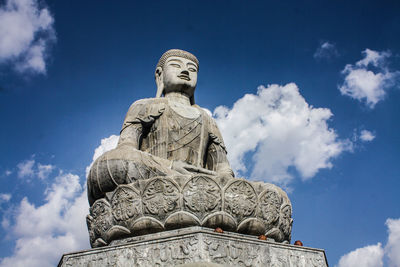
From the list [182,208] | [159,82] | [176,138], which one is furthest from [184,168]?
[159,82]

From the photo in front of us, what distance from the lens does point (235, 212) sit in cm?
605

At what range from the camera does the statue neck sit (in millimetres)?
8954

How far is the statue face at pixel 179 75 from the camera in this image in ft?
29.6

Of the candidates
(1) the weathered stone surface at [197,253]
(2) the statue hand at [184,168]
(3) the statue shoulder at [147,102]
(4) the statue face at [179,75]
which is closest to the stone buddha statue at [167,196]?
(2) the statue hand at [184,168]

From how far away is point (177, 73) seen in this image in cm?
908

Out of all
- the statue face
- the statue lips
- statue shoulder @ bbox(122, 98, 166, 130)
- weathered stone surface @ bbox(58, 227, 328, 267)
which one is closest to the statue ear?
the statue face

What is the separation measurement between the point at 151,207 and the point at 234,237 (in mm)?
1314

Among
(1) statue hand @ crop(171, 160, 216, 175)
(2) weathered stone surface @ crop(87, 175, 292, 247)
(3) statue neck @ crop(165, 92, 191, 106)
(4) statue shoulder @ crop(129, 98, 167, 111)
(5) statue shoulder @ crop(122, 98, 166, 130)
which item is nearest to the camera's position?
(2) weathered stone surface @ crop(87, 175, 292, 247)

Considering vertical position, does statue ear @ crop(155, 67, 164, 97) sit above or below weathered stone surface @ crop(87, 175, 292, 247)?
above

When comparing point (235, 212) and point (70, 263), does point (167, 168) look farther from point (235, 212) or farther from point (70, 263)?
point (70, 263)

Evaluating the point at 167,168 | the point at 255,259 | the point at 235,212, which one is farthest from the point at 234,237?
the point at 167,168

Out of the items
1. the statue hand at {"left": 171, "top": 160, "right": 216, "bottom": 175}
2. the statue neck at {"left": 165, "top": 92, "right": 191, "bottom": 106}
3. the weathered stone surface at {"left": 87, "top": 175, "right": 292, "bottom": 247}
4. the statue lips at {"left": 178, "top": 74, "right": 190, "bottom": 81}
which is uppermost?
the statue lips at {"left": 178, "top": 74, "right": 190, "bottom": 81}

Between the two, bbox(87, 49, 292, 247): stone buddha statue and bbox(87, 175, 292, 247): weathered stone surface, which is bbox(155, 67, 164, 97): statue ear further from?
bbox(87, 175, 292, 247): weathered stone surface

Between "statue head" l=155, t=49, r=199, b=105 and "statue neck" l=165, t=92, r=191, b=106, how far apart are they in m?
0.07
